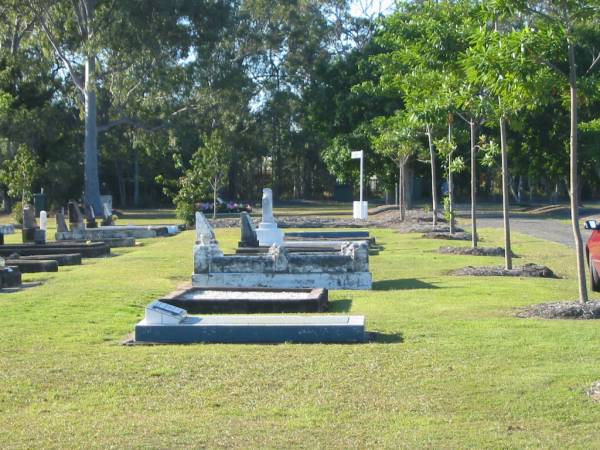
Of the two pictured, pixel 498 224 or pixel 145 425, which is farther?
pixel 498 224

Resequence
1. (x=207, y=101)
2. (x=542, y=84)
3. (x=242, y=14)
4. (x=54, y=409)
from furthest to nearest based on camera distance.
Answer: (x=242, y=14), (x=207, y=101), (x=542, y=84), (x=54, y=409)

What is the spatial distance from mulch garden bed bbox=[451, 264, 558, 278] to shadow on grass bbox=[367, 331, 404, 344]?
735cm

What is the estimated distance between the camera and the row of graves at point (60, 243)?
1927 centimetres

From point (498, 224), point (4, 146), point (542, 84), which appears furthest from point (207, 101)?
point (542, 84)

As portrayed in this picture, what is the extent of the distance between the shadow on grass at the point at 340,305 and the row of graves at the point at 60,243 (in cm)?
560

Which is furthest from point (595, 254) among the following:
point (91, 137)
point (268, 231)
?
point (91, 137)

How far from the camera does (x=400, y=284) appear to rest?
54.2ft

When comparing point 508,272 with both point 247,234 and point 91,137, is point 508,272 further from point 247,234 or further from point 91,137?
point 91,137

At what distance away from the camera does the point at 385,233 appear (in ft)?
109

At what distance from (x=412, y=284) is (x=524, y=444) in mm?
10119

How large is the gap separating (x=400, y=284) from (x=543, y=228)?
2170 cm

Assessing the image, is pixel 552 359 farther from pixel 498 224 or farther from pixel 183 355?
pixel 498 224

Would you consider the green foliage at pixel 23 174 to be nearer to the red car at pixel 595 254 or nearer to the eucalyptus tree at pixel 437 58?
the eucalyptus tree at pixel 437 58

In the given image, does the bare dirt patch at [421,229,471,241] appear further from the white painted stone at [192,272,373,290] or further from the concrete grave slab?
the concrete grave slab
